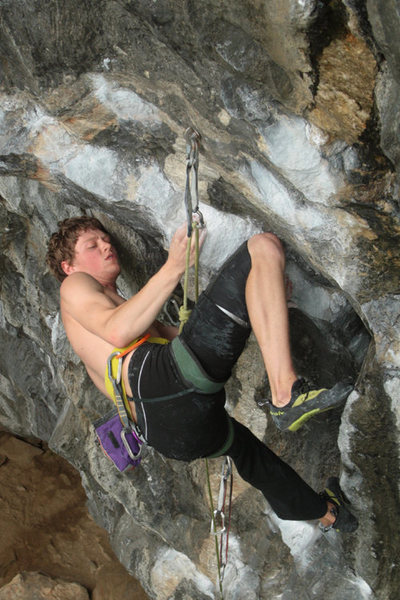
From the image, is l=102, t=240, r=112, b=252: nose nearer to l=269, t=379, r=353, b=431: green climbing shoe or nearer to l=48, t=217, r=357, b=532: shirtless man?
l=48, t=217, r=357, b=532: shirtless man

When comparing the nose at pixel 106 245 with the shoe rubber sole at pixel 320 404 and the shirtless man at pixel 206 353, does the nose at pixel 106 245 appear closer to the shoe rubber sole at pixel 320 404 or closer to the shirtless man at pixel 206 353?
the shirtless man at pixel 206 353

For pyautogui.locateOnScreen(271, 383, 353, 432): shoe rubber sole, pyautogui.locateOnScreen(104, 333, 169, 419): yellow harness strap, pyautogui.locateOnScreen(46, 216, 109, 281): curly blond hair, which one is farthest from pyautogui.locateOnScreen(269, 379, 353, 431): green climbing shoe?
pyautogui.locateOnScreen(46, 216, 109, 281): curly blond hair

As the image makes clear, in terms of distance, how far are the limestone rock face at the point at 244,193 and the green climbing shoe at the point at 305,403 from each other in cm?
29

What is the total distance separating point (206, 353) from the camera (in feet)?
9.21

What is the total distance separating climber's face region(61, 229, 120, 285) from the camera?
11.3 feet

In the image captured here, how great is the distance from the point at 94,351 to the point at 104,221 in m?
1.08

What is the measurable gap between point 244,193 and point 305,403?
103 centimetres

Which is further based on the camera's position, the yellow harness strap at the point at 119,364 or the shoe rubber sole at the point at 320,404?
the yellow harness strap at the point at 119,364

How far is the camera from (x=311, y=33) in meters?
1.90

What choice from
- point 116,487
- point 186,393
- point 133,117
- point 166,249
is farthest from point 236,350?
point 116,487

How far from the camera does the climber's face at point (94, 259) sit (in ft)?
11.3

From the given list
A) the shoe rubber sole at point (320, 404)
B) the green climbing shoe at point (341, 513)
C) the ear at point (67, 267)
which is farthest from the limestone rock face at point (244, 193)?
the ear at point (67, 267)

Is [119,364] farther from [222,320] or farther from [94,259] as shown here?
[94,259]

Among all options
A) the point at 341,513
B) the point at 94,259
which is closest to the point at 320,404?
the point at 341,513
